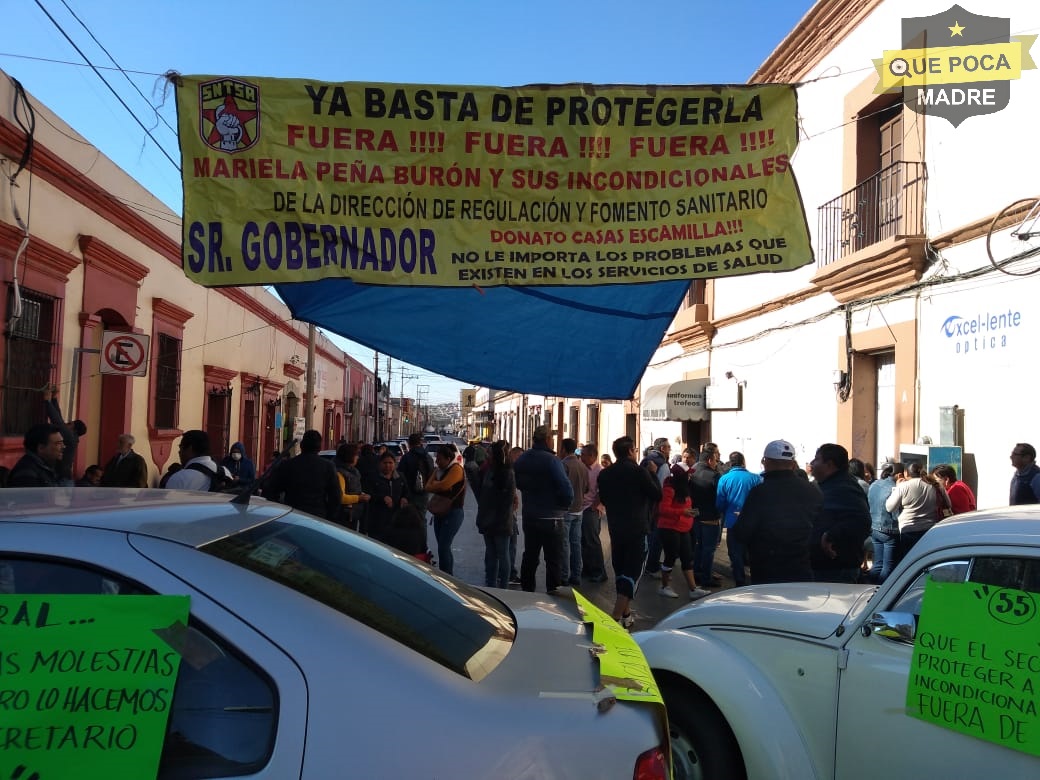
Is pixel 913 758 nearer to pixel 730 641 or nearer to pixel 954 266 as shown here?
pixel 730 641

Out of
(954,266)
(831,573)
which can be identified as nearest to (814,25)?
(954,266)

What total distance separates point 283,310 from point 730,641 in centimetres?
2151

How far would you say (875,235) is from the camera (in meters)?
10.7

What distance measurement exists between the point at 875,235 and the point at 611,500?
6509 millimetres

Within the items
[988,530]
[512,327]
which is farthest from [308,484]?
[988,530]

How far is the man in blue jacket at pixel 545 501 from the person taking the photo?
728cm

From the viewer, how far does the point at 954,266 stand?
8.74 metres

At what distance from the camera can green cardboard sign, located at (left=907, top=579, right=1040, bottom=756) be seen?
2336 millimetres

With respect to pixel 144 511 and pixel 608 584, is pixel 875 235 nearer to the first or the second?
pixel 608 584

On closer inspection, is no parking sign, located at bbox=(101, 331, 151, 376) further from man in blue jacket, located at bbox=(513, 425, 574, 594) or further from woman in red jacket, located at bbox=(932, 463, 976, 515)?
woman in red jacket, located at bbox=(932, 463, 976, 515)

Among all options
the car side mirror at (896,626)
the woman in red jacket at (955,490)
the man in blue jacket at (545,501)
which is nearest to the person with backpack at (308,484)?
the man in blue jacket at (545,501)

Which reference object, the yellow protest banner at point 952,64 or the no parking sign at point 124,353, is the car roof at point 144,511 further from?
the yellow protest banner at point 952,64

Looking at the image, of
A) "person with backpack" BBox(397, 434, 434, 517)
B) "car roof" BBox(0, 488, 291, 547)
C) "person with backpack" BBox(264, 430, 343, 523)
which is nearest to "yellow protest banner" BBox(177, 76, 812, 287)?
"car roof" BBox(0, 488, 291, 547)

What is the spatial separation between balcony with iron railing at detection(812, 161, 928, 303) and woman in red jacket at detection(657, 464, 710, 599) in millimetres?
3989
